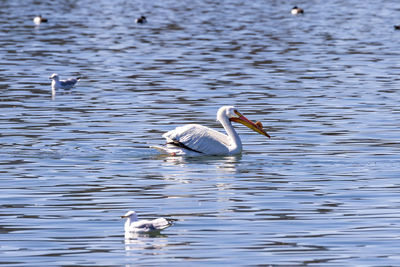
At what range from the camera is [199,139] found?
20.0m

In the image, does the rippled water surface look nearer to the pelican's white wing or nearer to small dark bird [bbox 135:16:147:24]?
the pelican's white wing

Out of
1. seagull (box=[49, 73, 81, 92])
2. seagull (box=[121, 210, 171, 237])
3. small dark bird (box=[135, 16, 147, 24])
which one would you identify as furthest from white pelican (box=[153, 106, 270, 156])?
small dark bird (box=[135, 16, 147, 24])

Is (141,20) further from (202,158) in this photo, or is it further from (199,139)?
(199,139)

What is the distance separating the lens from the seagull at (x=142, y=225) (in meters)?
13.0

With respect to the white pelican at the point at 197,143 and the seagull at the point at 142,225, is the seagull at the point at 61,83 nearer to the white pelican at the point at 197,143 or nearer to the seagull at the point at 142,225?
the white pelican at the point at 197,143

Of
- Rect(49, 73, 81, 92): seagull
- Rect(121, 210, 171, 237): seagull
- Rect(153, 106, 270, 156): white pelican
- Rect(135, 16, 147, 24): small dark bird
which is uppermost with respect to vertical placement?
Rect(121, 210, 171, 237): seagull

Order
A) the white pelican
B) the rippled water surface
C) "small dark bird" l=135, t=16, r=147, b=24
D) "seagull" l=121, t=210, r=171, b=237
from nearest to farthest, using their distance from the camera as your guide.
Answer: the rippled water surface, "seagull" l=121, t=210, r=171, b=237, the white pelican, "small dark bird" l=135, t=16, r=147, b=24

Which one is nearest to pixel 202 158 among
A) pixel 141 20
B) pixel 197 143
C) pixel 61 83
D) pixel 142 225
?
pixel 197 143

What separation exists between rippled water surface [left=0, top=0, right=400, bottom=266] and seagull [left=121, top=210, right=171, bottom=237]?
0.51ft

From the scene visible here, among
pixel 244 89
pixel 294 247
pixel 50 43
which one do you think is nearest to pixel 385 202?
pixel 294 247

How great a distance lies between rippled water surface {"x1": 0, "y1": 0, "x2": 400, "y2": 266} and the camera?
12844 mm

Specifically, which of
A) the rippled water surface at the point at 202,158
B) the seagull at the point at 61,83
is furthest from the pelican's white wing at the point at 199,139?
the seagull at the point at 61,83

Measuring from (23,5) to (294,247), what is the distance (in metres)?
76.4

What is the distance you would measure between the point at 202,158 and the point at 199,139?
472 millimetres
